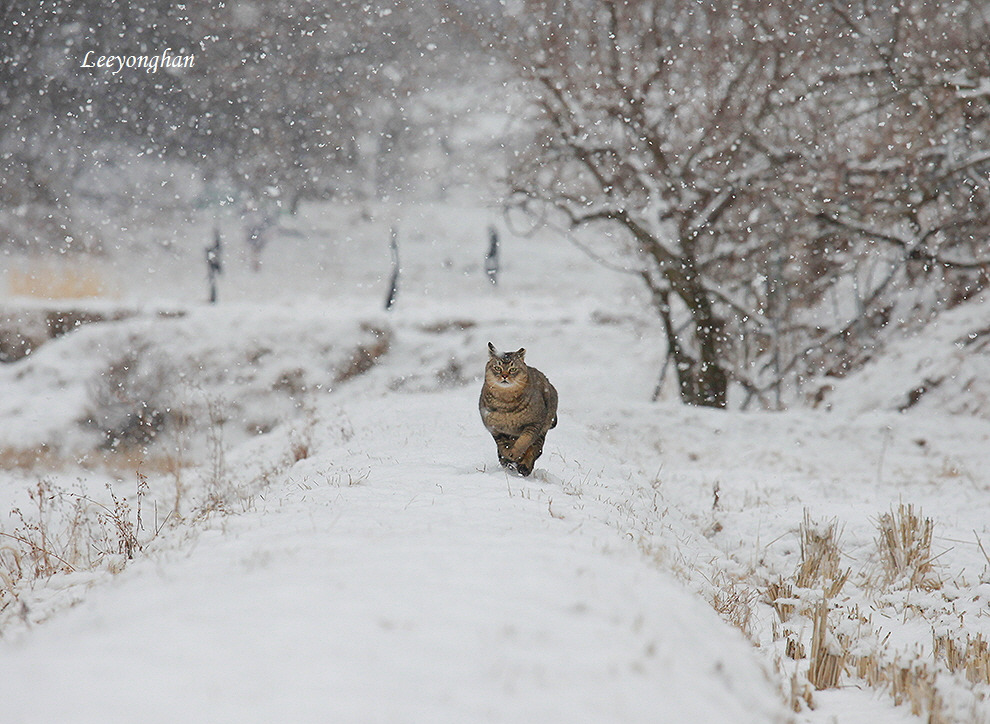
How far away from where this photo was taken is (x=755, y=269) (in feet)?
47.9

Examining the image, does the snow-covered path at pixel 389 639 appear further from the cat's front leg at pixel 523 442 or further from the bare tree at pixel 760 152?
the bare tree at pixel 760 152

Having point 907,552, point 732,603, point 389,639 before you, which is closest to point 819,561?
point 907,552

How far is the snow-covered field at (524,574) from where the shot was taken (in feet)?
6.53

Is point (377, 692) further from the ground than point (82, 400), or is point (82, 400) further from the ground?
point (377, 692)

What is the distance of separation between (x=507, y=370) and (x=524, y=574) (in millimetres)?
2466

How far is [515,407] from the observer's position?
522 centimetres

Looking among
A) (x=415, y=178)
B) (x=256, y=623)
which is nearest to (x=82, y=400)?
(x=256, y=623)

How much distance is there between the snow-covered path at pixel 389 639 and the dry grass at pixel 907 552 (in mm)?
3231

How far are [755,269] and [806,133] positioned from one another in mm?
2752

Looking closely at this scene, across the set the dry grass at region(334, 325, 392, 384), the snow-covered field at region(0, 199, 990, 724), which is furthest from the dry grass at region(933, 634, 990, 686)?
the dry grass at region(334, 325, 392, 384)

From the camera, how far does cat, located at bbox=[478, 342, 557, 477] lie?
16.9 feet

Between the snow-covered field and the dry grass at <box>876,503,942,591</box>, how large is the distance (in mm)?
72

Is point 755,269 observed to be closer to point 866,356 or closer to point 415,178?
point 866,356

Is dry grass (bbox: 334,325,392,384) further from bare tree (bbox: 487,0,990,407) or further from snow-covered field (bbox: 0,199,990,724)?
bare tree (bbox: 487,0,990,407)
